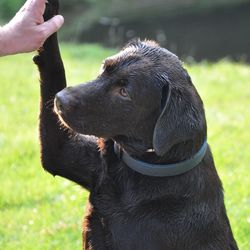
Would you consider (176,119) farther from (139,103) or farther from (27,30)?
(27,30)

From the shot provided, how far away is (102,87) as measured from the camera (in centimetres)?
341

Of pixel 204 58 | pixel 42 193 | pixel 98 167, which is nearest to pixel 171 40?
pixel 204 58

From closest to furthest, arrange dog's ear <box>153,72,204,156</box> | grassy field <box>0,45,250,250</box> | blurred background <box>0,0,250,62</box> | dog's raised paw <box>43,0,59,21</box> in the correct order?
dog's ear <box>153,72,204,156</box> → dog's raised paw <box>43,0,59,21</box> → grassy field <box>0,45,250,250</box> → blurred background <box>0,0,250,62</box>

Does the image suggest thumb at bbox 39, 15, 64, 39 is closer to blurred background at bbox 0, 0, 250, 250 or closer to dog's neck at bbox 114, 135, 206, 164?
dog's neck at bbox 114, 135, 206, 164

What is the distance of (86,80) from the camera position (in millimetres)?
9852

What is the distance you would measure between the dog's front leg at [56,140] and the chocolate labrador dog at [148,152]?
15 centimetres

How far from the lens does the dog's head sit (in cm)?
335

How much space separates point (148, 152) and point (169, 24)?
1747cm

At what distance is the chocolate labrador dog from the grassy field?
1311 mm

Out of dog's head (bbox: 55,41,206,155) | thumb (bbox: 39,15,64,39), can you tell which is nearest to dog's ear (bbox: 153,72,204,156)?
dog's head (bbox: 55,41,206,155)

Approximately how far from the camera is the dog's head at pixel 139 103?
335 cm

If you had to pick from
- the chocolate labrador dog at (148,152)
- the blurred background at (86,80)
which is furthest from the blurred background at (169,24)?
the chocolate labrador dog at (148,152)

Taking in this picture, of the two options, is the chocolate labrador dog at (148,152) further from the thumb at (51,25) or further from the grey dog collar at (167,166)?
the thumb at (51,25)

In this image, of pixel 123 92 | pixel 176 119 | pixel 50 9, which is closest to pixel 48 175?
pixel 50 9
